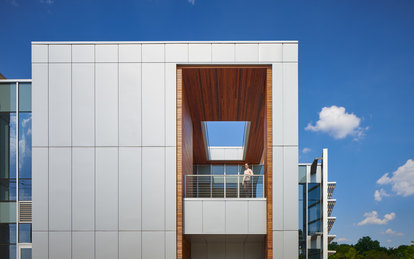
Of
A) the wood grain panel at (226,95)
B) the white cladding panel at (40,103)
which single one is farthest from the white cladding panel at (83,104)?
the wood grain panel at (226,95)

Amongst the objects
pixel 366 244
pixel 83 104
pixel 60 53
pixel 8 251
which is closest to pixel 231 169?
pixel 83 104

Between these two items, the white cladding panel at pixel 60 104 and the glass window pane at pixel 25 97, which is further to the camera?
the glass window pane at pixel 25 97

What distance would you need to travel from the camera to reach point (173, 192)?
1100cm

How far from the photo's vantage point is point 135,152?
11.1 m

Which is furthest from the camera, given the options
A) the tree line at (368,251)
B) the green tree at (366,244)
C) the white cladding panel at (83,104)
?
the green tree at (366,244)

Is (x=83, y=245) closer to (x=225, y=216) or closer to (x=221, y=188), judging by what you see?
(x=225, y=216)

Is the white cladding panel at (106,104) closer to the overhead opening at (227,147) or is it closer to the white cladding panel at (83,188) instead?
the white cladding panel at (83,188)

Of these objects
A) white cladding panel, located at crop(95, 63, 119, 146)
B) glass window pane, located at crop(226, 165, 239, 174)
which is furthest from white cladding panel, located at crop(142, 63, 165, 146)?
glass window pane, located at crop(226, 165, 239, 174)

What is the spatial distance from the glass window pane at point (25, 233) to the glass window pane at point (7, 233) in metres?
0.22

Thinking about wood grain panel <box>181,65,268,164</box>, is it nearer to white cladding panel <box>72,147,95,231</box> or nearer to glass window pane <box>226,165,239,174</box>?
white cladding panel <box>72,147,95,231</box>

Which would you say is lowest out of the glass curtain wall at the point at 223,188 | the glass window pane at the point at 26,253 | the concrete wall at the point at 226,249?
the concrete wall at the point at 226,249

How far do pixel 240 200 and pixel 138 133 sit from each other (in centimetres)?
363

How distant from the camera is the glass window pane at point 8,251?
38.6 feet

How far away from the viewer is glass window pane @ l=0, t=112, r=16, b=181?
1216cm
